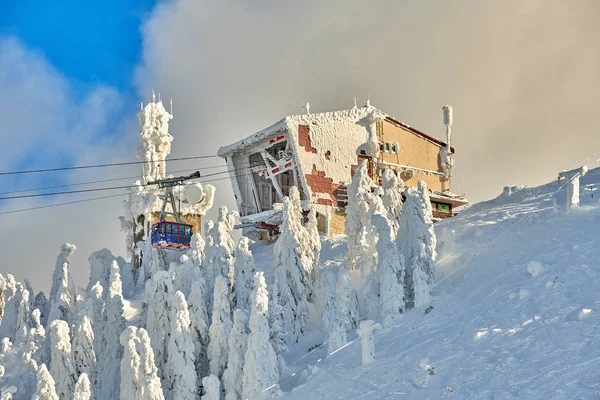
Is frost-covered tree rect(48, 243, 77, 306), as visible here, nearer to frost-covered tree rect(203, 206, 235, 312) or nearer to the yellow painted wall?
frost-covered tree rect(203, 206, 235, 312)

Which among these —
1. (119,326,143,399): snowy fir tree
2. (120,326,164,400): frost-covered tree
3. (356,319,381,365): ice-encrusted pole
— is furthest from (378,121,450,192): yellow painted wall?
(356,319,381,365): ice-encrusted pole

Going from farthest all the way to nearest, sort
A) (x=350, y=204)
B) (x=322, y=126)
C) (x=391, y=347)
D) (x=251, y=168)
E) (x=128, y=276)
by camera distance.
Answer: (x=251, y=168), (x=322, y=126), (x=128, y=276), (x=350, y=204), (x=391, y=347)

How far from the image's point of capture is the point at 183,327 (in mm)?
38250

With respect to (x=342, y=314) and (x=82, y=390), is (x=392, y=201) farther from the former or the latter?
(x=82, y=390)

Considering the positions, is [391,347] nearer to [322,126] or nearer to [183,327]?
[183,327]

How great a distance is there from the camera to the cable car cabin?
46.1m

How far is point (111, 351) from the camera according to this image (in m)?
42.8

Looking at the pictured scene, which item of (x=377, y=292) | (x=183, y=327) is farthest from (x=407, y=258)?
(x=183, y=327)

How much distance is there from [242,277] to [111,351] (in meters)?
8.62

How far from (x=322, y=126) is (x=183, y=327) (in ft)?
103

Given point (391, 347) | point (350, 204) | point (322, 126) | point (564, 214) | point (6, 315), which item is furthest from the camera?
point (322, 126)

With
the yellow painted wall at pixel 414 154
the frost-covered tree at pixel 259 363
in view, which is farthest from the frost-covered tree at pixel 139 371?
the yellow painted wall at pixel 414 154

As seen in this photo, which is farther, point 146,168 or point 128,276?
point 146,168

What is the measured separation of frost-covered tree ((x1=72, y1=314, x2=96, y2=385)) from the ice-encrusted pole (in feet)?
58.4
